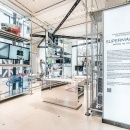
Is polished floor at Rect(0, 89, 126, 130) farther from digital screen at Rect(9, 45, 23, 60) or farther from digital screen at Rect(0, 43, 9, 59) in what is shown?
digital screen at Rect(9, 45, 23, 60)

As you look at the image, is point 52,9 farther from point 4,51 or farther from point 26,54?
point 4,51

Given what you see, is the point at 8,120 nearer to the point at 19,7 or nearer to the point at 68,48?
the point at 19,7

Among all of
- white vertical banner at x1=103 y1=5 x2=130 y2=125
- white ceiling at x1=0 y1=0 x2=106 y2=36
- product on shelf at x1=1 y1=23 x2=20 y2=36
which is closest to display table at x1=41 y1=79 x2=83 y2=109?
white vertical banner at x1=103 y1=5 x2=130 y2=125

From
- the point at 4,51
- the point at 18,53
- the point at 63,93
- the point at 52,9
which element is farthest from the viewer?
the point at 52,9

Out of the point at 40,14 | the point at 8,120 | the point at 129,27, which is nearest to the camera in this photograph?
the point at 129,27

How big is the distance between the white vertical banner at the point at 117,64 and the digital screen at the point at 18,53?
3377mm

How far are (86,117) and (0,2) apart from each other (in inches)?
187

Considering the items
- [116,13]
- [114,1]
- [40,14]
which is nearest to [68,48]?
[40,14]

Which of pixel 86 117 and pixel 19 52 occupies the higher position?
pixel 19 52

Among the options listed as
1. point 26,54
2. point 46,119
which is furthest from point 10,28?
point 46,119

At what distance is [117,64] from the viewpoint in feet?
7.57

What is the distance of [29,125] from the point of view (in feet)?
7.68

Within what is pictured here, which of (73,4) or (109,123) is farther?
(73,4)

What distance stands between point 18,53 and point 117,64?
3700mm
